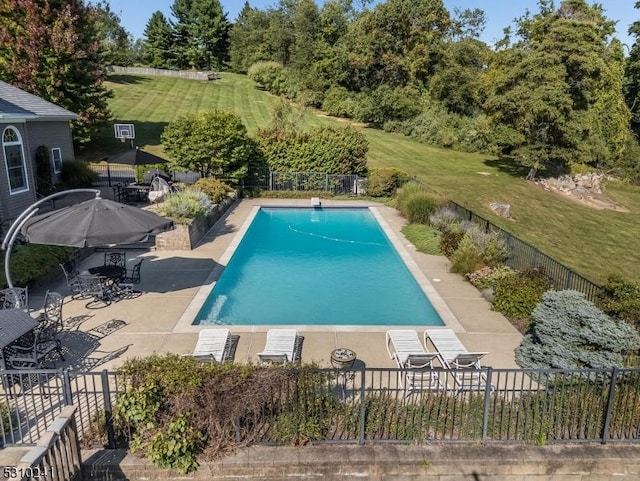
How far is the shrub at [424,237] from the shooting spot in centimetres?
1495

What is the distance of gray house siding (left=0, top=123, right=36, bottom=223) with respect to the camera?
1656 centimetres

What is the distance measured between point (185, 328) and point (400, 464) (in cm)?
522

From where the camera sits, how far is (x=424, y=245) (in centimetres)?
1517

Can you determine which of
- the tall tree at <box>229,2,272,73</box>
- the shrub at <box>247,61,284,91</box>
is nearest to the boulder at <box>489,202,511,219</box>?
the shrub at <box>247,61,284,91</box>

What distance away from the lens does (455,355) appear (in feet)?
24.9

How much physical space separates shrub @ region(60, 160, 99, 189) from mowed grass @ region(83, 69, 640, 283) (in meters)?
9.96

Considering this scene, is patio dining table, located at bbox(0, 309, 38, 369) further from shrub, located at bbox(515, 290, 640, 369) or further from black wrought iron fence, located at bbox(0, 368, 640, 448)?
shrub, located at bbox(515, 290, 640, 369)

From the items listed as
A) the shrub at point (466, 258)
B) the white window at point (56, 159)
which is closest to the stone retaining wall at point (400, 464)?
the shrub at point (466, 258)

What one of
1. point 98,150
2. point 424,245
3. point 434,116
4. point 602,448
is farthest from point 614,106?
point 98,150

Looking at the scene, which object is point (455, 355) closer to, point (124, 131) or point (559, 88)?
point (124, 131)

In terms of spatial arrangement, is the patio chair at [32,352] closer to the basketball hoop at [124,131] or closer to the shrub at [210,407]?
the shrub at [210,407]

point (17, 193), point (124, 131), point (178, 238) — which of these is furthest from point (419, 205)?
point (124, 131)

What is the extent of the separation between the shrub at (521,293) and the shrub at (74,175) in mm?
19016

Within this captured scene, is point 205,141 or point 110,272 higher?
point 205,141
